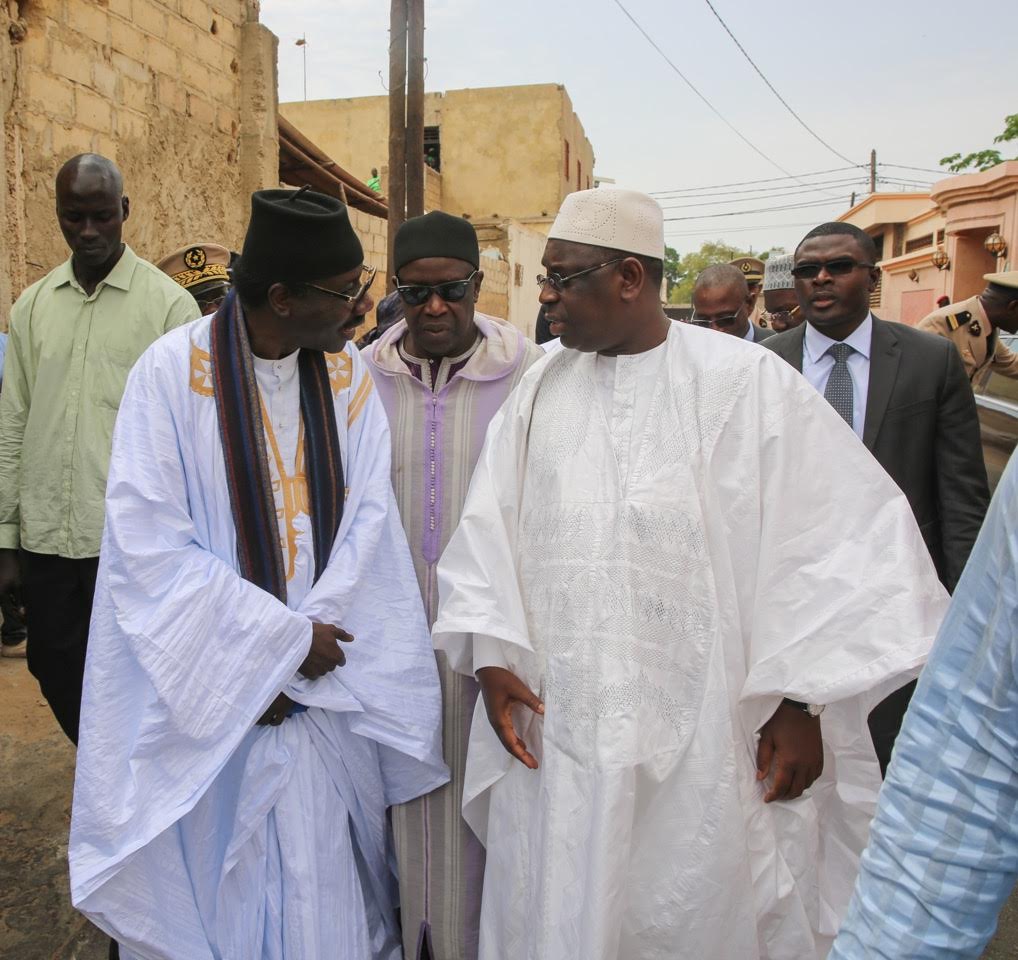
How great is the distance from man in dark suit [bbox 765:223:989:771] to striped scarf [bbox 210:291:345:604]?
68.8 inches

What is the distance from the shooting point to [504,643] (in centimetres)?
236

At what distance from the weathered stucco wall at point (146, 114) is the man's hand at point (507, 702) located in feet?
14.0

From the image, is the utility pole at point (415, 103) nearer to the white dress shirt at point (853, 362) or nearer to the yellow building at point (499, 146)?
→ the white dress shirt at point (853, 362)

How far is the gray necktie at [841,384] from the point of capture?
3.22m

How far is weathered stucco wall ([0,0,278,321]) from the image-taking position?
5.55 m

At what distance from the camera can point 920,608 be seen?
2.06 meters

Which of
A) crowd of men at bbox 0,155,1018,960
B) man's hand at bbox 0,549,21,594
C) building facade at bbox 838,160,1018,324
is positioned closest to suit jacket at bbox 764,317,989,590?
crowd of men at bbox 0,155,1018,960

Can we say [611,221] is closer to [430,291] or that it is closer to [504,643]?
[430,291]

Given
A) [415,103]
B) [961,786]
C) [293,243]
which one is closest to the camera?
[961,786]

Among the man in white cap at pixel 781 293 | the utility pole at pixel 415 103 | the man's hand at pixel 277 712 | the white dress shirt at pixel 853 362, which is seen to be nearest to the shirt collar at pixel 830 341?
the white dress shirt at pixel 853 362

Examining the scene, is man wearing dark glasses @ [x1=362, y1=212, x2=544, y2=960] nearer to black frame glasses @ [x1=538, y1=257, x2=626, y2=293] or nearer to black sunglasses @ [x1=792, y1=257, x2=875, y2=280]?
black frame glasses @ [x1=538, y1=257, x2=626, y2=293]

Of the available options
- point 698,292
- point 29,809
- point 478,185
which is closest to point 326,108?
point 478,185

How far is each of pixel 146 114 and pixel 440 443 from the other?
497 cm

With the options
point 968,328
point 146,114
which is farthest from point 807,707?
point 146,114
